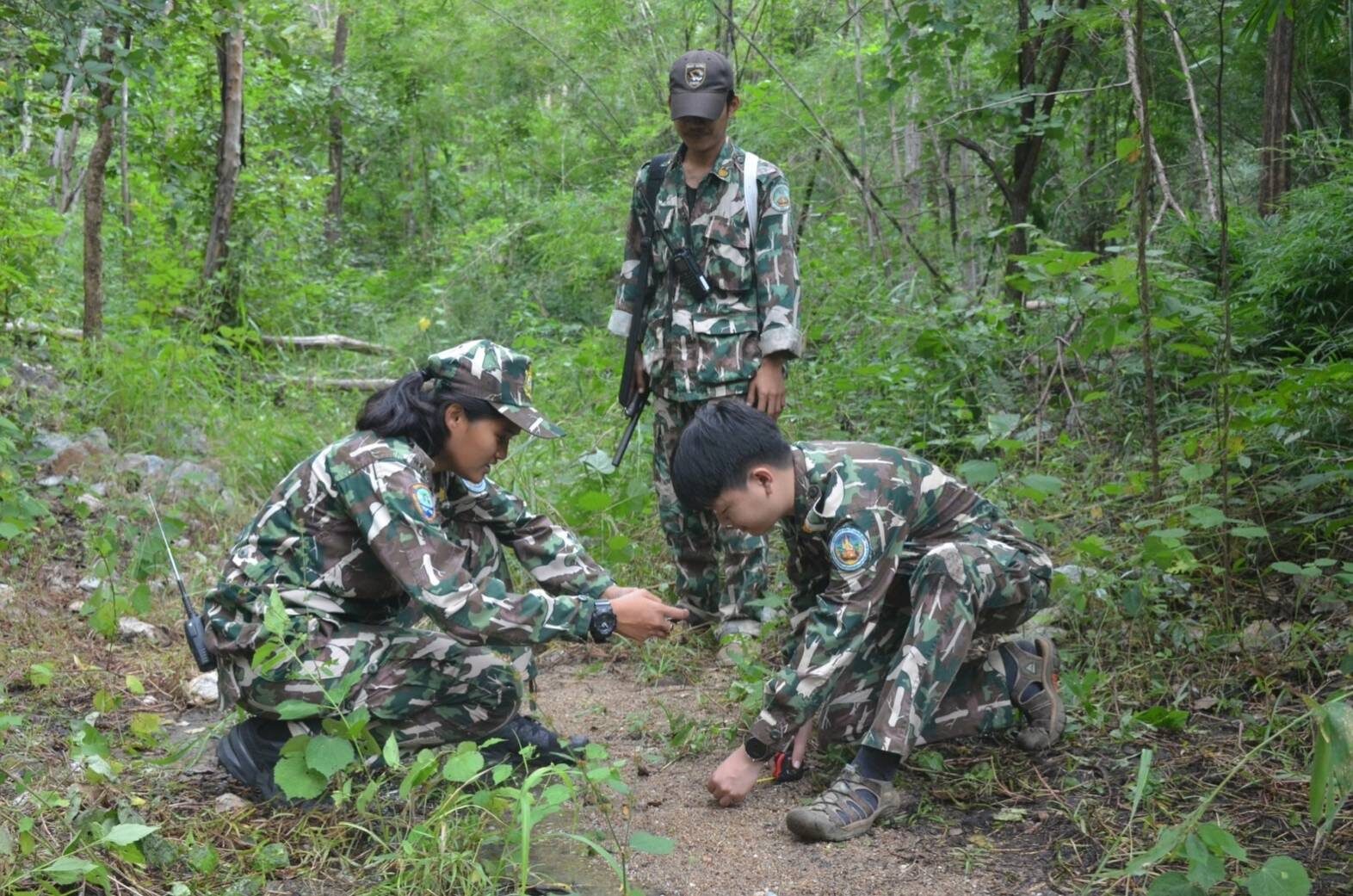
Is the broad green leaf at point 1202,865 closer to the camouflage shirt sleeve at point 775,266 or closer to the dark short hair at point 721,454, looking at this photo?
the dark short hair at point 721,454

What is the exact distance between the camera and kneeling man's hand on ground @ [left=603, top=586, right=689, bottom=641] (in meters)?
2.70

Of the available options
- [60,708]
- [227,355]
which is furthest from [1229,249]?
[227,355]

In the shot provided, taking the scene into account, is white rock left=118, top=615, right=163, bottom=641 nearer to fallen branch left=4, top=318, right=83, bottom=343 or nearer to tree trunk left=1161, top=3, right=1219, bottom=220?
fallen branch left=4, top=318, right=83, bottom=343

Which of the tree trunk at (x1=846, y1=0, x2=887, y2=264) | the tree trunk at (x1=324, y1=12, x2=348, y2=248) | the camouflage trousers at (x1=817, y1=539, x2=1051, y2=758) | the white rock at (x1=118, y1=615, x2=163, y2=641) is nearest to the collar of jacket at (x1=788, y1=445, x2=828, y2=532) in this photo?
the camouflage trousers at (x1=817, y1=539, x2=1051, y2=758)

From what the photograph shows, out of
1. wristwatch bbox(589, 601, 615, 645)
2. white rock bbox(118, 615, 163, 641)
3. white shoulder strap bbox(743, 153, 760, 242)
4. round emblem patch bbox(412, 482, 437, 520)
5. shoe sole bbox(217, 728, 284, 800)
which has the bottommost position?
white rock bbox(118, 615, 163, 641)

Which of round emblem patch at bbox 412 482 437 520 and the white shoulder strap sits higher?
the white shoulder strap

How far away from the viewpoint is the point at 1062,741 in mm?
2973

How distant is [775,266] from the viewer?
376 centimetres

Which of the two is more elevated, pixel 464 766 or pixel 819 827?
pixel 464 766

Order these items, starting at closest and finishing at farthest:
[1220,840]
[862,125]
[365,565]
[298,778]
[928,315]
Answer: [1220,840]
[298,778]
[365,565]
[928,315]
[862,125]

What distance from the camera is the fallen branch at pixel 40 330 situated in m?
5.99

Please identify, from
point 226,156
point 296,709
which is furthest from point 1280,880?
point 226,156

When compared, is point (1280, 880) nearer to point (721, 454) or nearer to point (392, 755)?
point (721, 454)

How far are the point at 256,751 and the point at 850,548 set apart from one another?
1401 mm
